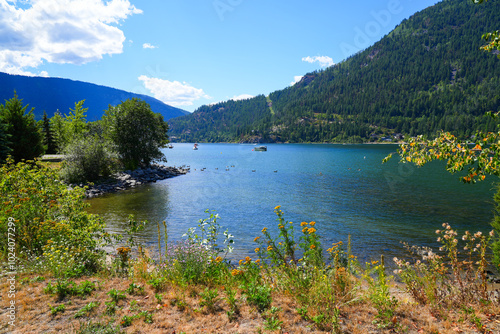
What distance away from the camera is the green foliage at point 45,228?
748 cm

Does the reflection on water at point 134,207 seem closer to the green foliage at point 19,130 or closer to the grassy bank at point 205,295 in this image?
the grassy bank at point 205,295

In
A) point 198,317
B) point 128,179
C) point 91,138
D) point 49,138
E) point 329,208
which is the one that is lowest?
point 329,208

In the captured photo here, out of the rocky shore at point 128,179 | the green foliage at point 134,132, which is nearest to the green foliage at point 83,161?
the rocky shore at point 128,179

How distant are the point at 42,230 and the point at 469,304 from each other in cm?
1206

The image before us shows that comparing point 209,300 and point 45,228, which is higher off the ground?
point 45,228

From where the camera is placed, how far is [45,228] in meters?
8.40

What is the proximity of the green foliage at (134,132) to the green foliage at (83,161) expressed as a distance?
30.1 ft

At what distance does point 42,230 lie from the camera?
8398 millimetres

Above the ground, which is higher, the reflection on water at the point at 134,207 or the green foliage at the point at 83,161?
the green foliage at the point at 83,161

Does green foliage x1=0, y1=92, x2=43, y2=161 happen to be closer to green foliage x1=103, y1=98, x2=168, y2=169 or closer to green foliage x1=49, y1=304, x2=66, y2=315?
green foliage x1=103, y1=98, x2=168, y2=169

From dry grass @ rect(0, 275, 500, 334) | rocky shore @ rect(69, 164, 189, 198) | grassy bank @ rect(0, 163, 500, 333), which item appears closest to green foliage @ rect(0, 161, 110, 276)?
grassy bank @ rect(0, 163, 500, 333)

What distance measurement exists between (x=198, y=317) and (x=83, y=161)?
3644 cm

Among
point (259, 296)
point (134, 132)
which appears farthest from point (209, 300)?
point (134, 132)

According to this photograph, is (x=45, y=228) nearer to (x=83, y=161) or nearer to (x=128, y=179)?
(x=83, y=161)
